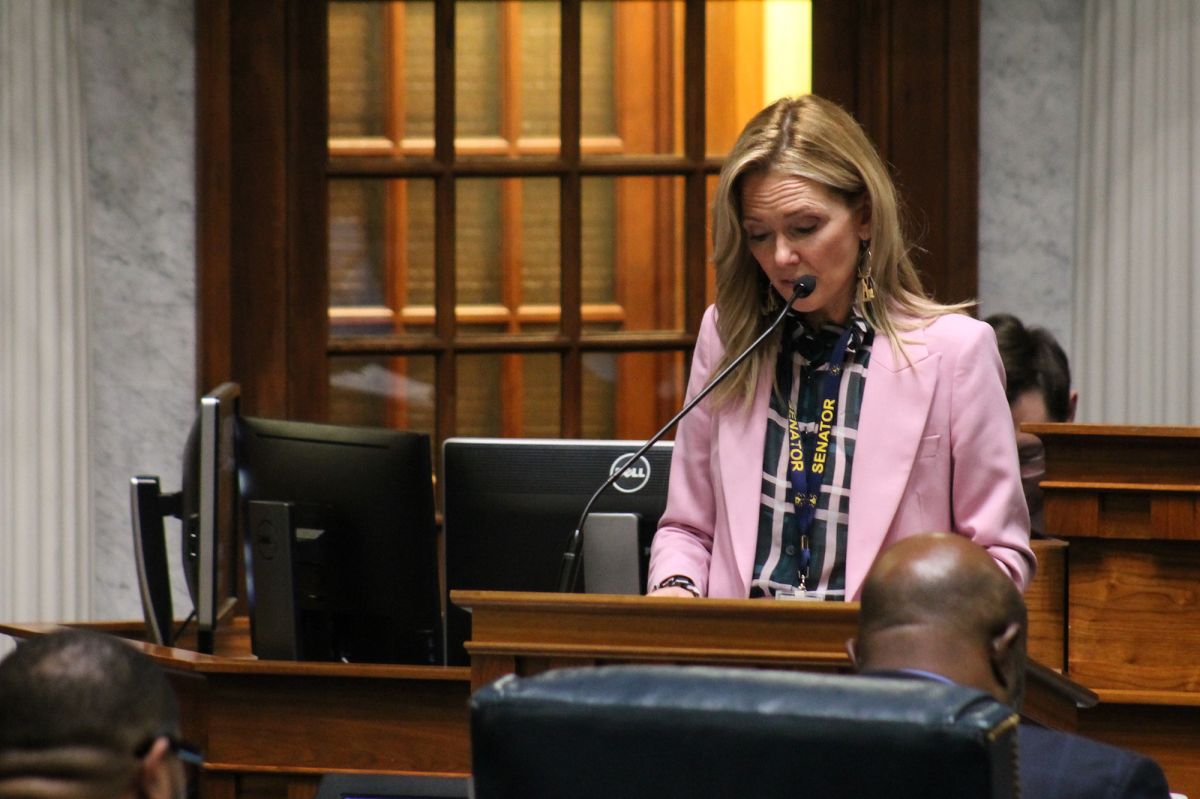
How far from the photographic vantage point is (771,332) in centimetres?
230

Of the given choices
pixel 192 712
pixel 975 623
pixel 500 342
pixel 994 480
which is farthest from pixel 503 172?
pixel 975 623

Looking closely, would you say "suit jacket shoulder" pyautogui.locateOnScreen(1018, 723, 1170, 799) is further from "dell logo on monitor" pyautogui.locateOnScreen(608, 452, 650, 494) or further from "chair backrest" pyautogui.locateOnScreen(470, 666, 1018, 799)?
"dell logo on monitor" pyautogui.locateOnScreen(608, 452, 650, 494)

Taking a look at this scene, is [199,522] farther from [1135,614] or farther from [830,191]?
[1135,614]

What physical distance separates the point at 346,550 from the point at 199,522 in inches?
10.3

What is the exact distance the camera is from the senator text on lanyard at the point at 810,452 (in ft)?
7.55

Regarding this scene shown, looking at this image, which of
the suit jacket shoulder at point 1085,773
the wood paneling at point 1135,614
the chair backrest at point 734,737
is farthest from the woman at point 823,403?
the chair backrest at point 734,737

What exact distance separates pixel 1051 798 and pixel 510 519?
1.32 meters

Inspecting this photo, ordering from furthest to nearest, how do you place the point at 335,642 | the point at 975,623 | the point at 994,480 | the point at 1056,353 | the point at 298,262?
the point at 298,262 < the point at 1056,353 < the point at 335,642 < the point at 994,480 < the point at 975,623

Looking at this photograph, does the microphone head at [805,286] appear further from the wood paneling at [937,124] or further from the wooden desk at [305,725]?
the wood paneling at [937,124]

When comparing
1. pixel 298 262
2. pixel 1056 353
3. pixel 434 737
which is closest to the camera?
pixel 434 737

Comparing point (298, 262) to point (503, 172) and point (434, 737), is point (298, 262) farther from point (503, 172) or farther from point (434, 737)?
point (434, 737)

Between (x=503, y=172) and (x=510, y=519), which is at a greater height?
(x=503, y=172)

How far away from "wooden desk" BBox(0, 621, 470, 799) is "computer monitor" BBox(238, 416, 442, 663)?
0.54 ft

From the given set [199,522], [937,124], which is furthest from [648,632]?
[937,124]
